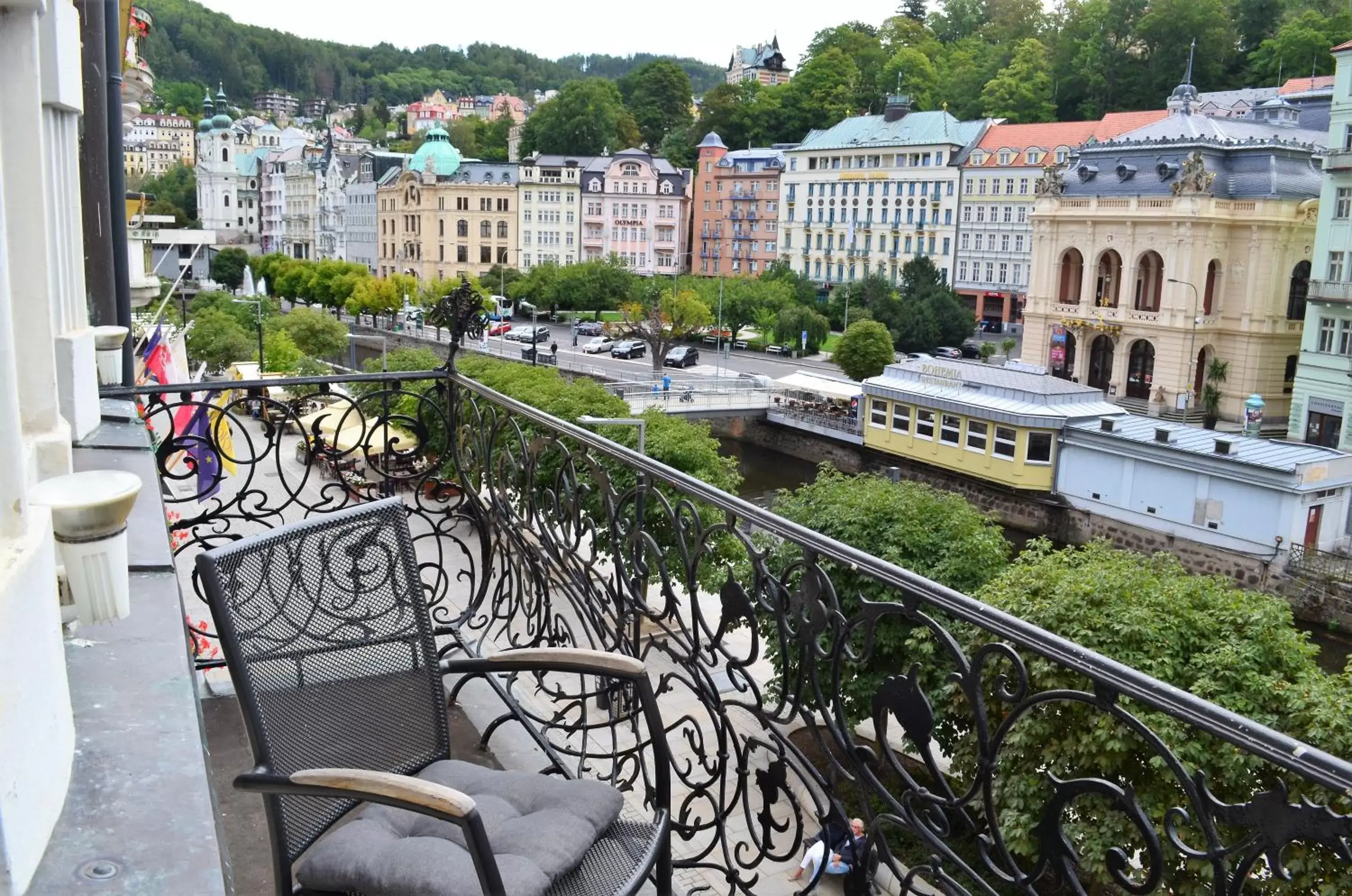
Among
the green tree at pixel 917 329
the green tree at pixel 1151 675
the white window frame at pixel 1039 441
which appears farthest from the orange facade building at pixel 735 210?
the green tree at pixel 1151 675

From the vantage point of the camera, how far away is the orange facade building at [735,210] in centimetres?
6850

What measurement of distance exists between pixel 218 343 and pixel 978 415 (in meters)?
26.3

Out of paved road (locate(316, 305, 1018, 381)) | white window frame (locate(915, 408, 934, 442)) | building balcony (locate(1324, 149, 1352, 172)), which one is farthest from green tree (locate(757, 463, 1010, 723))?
paved road (locate(316, 305, 1018, 381))

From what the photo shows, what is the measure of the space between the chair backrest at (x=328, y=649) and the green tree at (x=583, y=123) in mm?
84891

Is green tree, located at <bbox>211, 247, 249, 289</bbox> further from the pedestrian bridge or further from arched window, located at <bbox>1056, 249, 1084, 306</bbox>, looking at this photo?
arched window, located at <bbox>1056, 249, 1084, 306</bbox>

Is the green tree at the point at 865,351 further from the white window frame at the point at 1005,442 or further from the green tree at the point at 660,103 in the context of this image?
the green tree at the point at 660,103

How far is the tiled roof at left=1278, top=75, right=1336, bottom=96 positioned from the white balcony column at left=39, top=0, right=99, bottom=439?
52.1m

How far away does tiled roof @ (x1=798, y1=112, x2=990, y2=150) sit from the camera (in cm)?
5784

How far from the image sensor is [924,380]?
33719 millimetres

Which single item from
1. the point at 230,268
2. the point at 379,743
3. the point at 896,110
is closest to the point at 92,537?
the point at 379,743

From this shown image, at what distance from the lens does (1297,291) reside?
3975 cm

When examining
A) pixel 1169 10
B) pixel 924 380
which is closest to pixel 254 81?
pixel 1169 10

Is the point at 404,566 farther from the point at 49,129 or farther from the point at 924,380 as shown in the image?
the point at 924,380

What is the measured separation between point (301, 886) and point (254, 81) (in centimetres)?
16452
